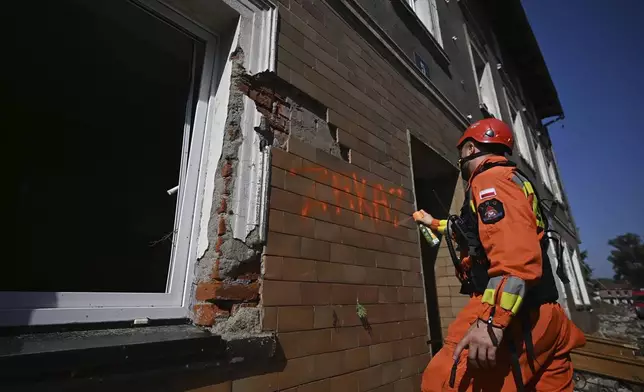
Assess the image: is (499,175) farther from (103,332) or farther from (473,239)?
(103,332)

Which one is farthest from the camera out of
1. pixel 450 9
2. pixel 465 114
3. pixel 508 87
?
pixel 508 87

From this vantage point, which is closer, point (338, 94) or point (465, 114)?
point (338, 94)

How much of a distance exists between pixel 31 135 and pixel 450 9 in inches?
252

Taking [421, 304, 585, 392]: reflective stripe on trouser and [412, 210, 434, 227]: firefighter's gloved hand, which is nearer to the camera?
[421, 304, 585, 392]: reflective stripe on trouser

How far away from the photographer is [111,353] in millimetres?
1088

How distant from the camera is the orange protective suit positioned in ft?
4.80

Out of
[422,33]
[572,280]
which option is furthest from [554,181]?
[422,33]

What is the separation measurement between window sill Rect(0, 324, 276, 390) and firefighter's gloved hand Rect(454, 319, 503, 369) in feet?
3.05

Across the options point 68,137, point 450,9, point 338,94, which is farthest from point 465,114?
point 68,137

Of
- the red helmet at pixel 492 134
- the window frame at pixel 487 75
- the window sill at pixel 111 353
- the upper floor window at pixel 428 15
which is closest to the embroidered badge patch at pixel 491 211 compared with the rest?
the red helmet at pixel 492 134

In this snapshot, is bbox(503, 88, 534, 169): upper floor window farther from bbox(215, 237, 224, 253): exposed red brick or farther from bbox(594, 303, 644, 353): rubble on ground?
bbox(215, 237, 224, 253): exposed red brick

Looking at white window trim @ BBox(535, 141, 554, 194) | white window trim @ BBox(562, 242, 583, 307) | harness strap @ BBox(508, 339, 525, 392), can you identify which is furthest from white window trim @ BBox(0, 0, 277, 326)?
white window trim @ BBox(535, 141, 554, 194)

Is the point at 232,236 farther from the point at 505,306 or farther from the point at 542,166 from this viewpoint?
the point at 542,166

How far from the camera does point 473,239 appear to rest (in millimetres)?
1822
